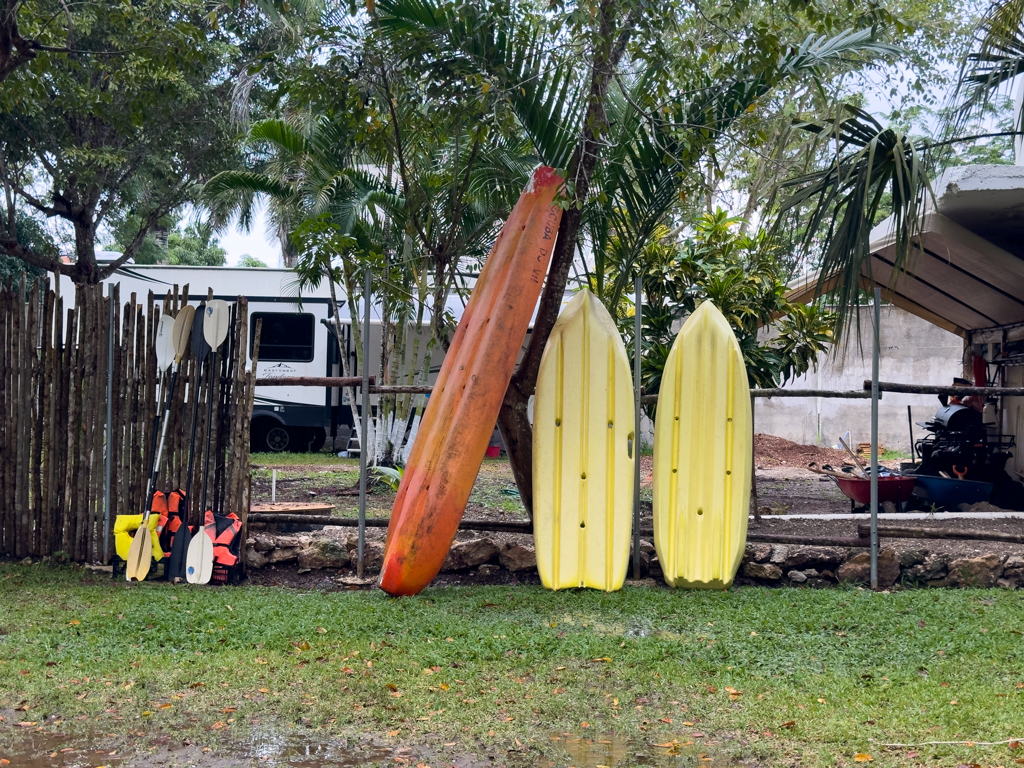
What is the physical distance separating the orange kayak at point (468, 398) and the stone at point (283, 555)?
2.57 ft

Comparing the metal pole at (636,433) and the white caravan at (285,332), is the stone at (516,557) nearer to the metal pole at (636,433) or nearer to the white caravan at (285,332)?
the metal pole at (636,433)

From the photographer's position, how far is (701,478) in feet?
19.1

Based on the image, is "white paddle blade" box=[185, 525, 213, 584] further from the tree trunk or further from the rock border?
the tree trunk

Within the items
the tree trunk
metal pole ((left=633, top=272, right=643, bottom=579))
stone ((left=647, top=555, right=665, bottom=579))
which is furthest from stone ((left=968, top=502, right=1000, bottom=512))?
the tree trunk

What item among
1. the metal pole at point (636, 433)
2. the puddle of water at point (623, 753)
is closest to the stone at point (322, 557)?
the metal pole at point (636, 433)

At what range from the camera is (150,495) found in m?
5.82

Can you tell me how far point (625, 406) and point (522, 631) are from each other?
1.79m

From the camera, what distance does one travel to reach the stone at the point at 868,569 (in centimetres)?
→ 594

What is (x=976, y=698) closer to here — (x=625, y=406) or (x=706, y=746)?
(x=706, y=746)

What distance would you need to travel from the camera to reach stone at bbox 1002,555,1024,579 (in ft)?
19.6

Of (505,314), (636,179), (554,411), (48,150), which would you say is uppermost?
(48,150)

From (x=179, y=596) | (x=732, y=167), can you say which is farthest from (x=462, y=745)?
(x=732, y=167)

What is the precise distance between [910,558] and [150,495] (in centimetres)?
485

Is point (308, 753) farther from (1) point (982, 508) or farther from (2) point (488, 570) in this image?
(1) point (982, 508)
